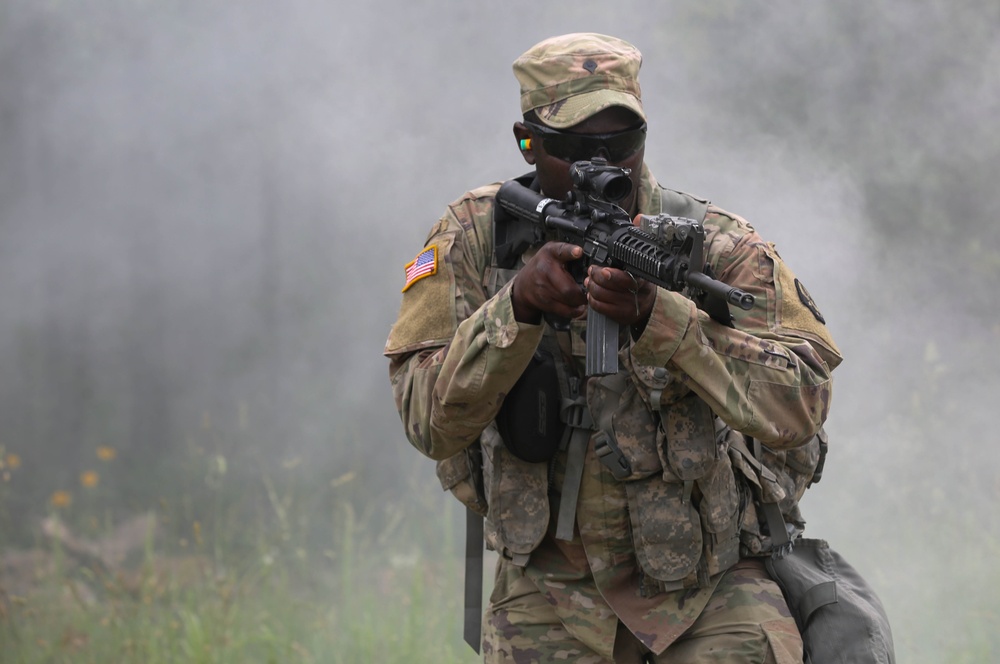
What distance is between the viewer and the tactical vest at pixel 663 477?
2.50 meters

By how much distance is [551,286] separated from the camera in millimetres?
2225

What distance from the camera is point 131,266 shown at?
4219 millimetres

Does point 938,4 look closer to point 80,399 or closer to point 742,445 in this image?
point 742,445

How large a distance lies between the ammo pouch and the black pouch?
24.7 inches

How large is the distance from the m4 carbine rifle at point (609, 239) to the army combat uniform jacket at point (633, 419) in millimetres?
91

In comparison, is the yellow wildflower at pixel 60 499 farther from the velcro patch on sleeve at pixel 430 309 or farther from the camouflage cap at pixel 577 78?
the camouflage cap at pixel 577 78

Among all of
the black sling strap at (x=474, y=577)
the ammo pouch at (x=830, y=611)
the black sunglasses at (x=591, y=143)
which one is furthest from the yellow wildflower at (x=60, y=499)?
the ammo pouch at (x=830, y=611)

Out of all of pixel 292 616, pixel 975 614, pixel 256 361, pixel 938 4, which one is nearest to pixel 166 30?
pixel 256 361

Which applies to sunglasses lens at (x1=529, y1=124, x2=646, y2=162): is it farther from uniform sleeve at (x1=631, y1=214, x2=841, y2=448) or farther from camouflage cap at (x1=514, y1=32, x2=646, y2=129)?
uniform sleeve at (x1=631, y1=214, x2=841, y2=448)

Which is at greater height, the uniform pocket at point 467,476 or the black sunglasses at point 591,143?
the black sunglasses at point 591,143

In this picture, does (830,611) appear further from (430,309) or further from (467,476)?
(430,309)

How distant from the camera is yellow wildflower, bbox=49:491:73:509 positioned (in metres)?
4.23

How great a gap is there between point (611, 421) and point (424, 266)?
1.88 ft

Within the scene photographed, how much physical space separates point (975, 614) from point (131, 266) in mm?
3348
